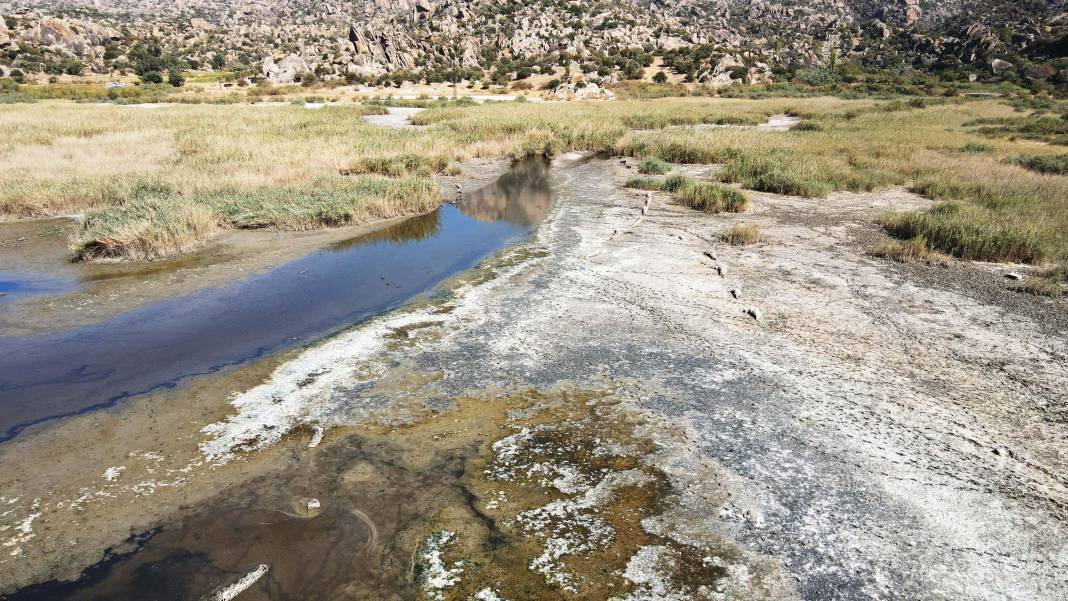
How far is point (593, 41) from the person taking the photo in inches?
2950

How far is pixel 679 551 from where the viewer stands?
4.15 meters

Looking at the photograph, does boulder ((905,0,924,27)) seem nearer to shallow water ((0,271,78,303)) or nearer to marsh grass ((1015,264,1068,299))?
marsh grass ((1015,264,1068,299))

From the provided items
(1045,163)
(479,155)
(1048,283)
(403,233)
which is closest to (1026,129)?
(1045,163)

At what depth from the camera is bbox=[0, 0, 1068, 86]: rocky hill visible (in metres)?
64.5

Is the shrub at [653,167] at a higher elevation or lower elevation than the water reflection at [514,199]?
higher

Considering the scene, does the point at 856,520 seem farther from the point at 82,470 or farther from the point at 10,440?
the point at 10,440

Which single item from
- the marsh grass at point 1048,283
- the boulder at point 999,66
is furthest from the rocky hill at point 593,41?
the marsh grass at point 1048,283

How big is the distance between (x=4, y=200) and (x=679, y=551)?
56.7 ft

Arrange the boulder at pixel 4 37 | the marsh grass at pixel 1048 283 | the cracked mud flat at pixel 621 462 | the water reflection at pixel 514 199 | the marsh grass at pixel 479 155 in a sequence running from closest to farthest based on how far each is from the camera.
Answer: the cracked mud flat at pixel 621 462 < the marsh grass at pixel 1048 283 < the marsh grass at pixel 479 155 < the water reflection at pixel 514 199 < the boulder at pixel 4 37

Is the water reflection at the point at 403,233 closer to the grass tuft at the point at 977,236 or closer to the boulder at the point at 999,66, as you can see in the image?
the grass tuft at the point at 977,236

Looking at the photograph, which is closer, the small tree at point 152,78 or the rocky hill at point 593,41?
the small tree at point 152,78

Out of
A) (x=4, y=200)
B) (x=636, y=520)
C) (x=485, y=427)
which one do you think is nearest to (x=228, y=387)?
(x=485, y=427)

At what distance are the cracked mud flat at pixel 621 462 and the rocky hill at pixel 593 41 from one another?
59108 millimetres

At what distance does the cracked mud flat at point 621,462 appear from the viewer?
4004 millimetres
